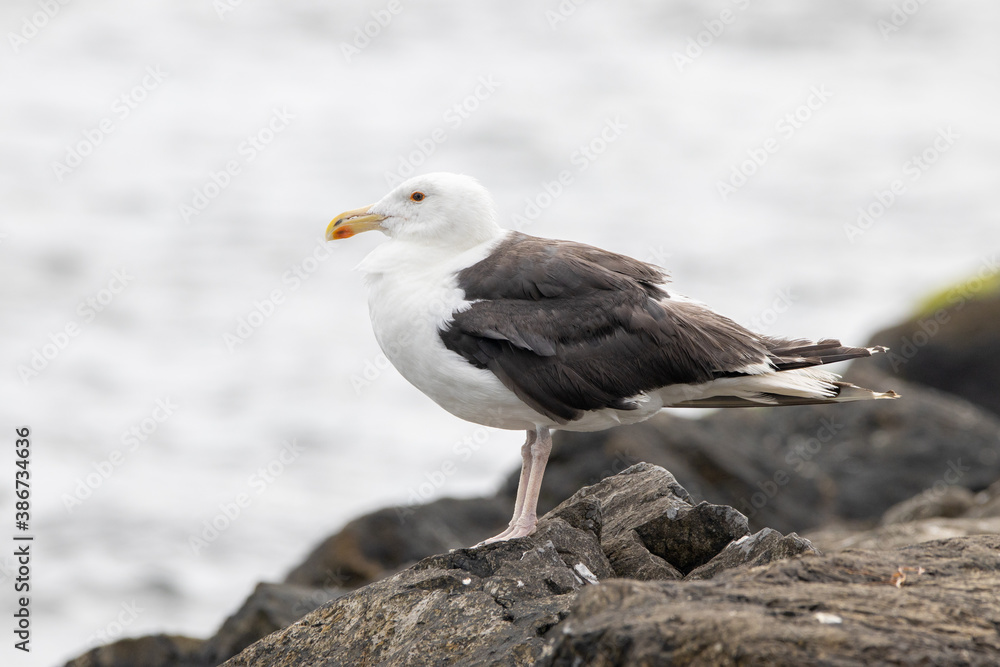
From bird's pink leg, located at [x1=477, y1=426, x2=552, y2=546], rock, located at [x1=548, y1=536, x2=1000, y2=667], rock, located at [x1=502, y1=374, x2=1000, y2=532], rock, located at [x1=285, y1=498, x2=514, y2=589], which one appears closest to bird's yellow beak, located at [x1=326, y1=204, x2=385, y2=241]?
bird's pink leg, located at [x1=477, y1=426, x2=552, y2=546]

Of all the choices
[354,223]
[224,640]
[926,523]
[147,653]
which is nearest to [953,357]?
[926,523]

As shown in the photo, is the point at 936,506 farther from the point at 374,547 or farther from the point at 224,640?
the point at 224,640

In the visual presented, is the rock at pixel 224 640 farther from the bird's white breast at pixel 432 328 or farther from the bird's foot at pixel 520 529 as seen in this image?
the bird's white breast at pixel 432 328

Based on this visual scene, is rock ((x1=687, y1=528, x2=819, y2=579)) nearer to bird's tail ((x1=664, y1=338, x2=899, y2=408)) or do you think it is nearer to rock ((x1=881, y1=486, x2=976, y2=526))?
bird's tail ((x1=664, y1=338, x2=899, y2=408))

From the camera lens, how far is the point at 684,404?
7617mm

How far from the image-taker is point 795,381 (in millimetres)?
7074

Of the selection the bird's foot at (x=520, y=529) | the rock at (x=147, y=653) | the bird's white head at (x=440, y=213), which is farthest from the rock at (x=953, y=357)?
the rock at (x=147, y=653)

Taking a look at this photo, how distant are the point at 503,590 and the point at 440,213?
9.17 feet

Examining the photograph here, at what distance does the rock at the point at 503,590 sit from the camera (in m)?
5.65

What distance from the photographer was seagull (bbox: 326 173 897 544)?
6.81 m

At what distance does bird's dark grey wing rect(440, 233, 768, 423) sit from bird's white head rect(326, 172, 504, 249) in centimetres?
61

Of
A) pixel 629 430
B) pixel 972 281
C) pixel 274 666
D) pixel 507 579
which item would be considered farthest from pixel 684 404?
pixel 972 281

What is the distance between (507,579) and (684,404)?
2.14 m

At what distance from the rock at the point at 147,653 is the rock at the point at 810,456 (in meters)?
3.92
